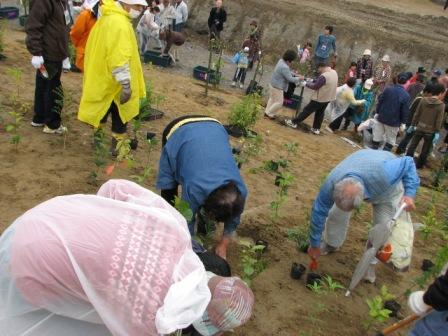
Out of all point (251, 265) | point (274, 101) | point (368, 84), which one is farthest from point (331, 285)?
point (368, 84)

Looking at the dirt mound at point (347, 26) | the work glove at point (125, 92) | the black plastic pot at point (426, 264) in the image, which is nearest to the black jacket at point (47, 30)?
the work glove at point (125, 92)

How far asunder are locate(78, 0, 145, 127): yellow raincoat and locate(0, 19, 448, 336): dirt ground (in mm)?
611

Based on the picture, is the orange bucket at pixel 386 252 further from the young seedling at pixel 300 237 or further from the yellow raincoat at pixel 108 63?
the yellow raincoat at pixel 108 63

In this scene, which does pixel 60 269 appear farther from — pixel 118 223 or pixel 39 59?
pixel 39 59

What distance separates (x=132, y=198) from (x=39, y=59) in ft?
9.12

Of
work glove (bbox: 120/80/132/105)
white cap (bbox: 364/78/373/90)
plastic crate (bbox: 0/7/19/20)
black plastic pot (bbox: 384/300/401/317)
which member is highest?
work glove (bbox: 120/80/132/105)

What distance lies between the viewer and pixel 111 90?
387 cm

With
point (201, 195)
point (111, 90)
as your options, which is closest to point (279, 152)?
point (111, 90)

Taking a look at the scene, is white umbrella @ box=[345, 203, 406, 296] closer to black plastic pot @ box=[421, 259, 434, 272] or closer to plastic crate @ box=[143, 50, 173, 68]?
black plastic pot @ box=[421, 259, 434, 272]

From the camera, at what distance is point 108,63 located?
12.2 ft

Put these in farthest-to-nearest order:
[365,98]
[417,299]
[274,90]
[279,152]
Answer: [365,98], [274,90], [279,152], [417,299]

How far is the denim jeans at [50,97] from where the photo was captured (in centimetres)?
419

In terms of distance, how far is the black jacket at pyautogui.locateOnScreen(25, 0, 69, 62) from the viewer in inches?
152

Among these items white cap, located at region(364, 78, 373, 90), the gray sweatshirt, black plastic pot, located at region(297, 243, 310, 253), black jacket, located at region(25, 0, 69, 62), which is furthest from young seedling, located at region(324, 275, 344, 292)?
white cap, located at region(364, 78, 373, 90)
